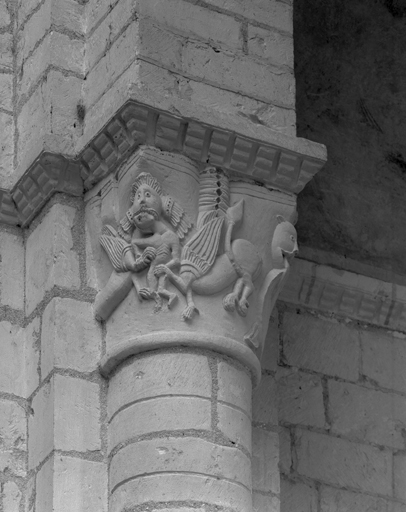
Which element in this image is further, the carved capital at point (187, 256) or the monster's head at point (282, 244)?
the monster's head at point (282, 244)

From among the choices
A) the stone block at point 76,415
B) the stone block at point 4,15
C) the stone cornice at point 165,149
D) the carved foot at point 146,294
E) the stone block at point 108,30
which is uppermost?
the stone block at point 4,15

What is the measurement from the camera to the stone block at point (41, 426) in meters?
4.46

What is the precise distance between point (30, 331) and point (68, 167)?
54 centimetres

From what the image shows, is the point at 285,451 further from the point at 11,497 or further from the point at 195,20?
the point at 195,20

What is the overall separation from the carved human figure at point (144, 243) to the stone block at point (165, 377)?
0.18m

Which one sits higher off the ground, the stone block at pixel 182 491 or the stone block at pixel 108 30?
the stone block at pixel 108 30

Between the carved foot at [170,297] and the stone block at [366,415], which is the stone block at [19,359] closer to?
the carved foot at [170,297]

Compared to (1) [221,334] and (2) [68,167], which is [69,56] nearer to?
(2) [68,167]

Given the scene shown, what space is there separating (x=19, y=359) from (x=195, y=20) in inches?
48.4

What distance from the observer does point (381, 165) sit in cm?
639

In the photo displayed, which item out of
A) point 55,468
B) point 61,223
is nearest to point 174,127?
point 61,223

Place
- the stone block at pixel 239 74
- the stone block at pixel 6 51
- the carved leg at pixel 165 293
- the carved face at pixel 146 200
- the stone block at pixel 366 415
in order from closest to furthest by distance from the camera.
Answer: the carved leg at pixel 165 293
the carved face at pixel 146 200
the stone block at pixel 239 74
the stone block at pixel 6 51
the stone block at pixel 366 415

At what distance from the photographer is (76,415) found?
447 cm

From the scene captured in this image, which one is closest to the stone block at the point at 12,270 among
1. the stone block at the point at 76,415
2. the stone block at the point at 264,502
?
the stone block at the point at 76,415
